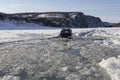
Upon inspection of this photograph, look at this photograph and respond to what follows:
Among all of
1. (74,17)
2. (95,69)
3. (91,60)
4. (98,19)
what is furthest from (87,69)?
(98,19)

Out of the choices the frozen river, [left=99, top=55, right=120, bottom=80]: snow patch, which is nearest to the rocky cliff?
the frozen river

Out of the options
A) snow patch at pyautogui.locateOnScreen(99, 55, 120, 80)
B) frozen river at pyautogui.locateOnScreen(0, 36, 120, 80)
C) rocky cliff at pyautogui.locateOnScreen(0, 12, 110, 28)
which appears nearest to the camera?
snow patch at pyautogui.locateOnScreen(99, 55, 120, 80)

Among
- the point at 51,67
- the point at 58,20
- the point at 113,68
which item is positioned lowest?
the point at 58,20

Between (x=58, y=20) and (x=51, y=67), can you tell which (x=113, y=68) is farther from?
(x=58, y=20)

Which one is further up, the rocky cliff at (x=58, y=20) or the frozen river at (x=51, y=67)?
the frozen river at (x=51, y=67)

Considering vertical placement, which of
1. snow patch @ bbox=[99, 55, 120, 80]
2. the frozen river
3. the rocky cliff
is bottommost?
the rocky cliff

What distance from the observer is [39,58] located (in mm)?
14383

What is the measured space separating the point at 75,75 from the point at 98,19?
113m

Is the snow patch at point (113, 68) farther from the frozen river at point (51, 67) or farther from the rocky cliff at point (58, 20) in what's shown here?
the rocky cliff at point (58, 20)

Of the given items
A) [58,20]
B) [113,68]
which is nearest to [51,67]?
[113,68]

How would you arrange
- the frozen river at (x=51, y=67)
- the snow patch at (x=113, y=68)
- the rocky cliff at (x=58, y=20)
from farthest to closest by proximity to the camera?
1. the rocky cliff at (x=58, y=20)
2. the frozen river at (x=51, y=67)
3. the snow patch at (x=113, y=68)

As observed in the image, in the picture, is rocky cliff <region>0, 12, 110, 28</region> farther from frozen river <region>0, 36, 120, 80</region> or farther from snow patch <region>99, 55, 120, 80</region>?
snow patch <region>99, 55, 120, 80</region>

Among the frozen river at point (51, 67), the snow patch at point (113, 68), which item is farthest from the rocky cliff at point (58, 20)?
the snow patch at point (113, 68)

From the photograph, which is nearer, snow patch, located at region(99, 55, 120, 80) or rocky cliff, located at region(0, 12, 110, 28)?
snow patch, located at region(99, 55, 120, 80)
